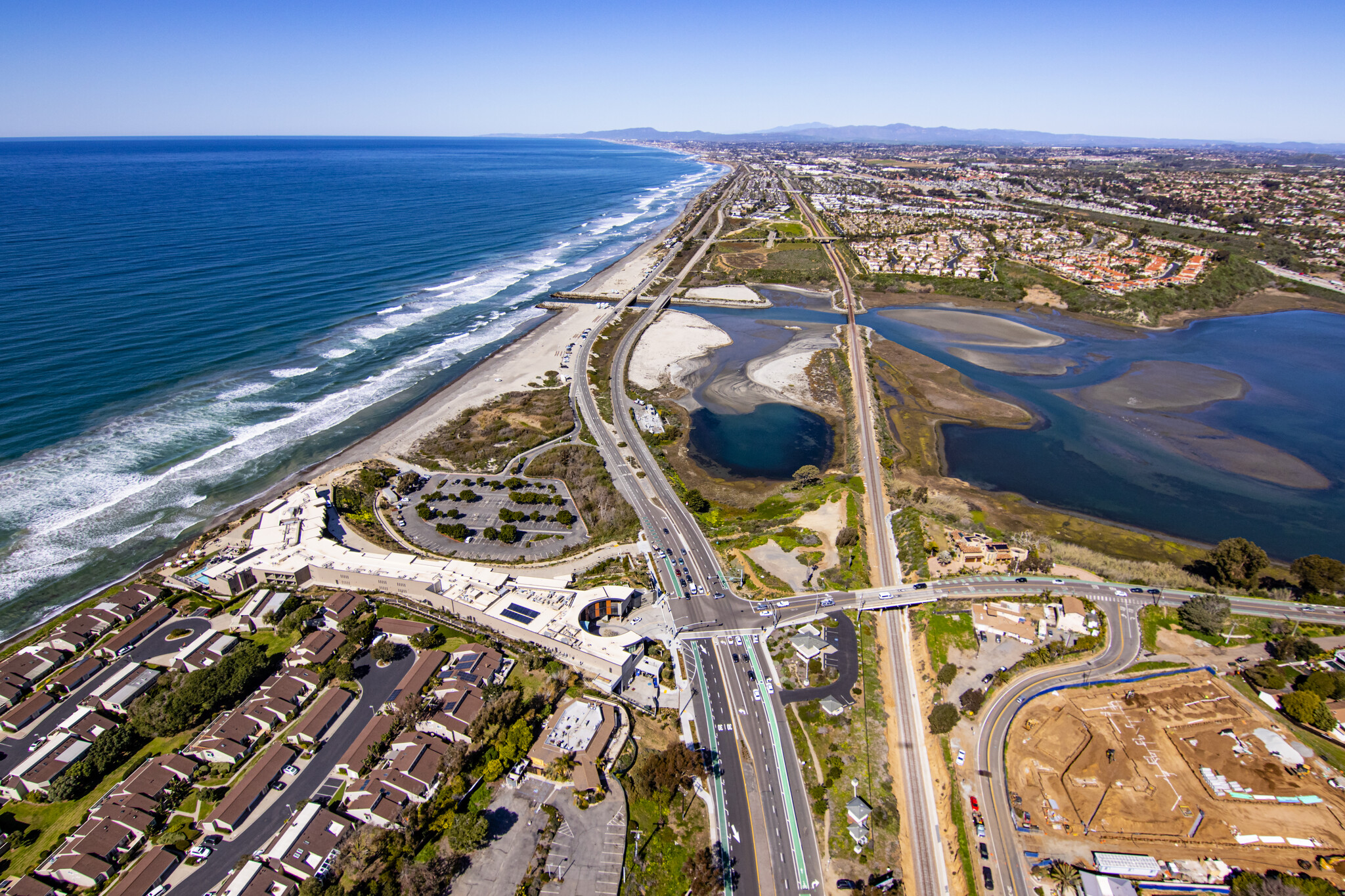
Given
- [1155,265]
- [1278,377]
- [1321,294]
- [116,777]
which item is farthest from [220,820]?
[1321,294]

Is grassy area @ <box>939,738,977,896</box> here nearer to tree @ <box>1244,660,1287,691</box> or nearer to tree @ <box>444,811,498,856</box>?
tree @ <box>1244,660,1287,691</box>

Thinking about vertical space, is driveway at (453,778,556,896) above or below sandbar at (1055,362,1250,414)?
below

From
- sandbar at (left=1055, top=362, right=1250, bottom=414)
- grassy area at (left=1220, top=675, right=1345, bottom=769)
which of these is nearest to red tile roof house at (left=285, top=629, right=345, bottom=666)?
grassy area at (left=1220, top=675, right=1345, bottom=769)

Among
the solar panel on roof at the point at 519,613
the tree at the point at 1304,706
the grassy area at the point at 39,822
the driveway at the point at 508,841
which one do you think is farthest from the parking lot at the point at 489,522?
the tree at the point at 1304,706

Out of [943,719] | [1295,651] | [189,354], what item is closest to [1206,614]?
[1295,651]

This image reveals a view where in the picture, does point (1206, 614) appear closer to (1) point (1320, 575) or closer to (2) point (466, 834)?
(1) point (1320, 575)

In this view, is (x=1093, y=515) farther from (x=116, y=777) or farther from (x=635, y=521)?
(x=116, y=777)
